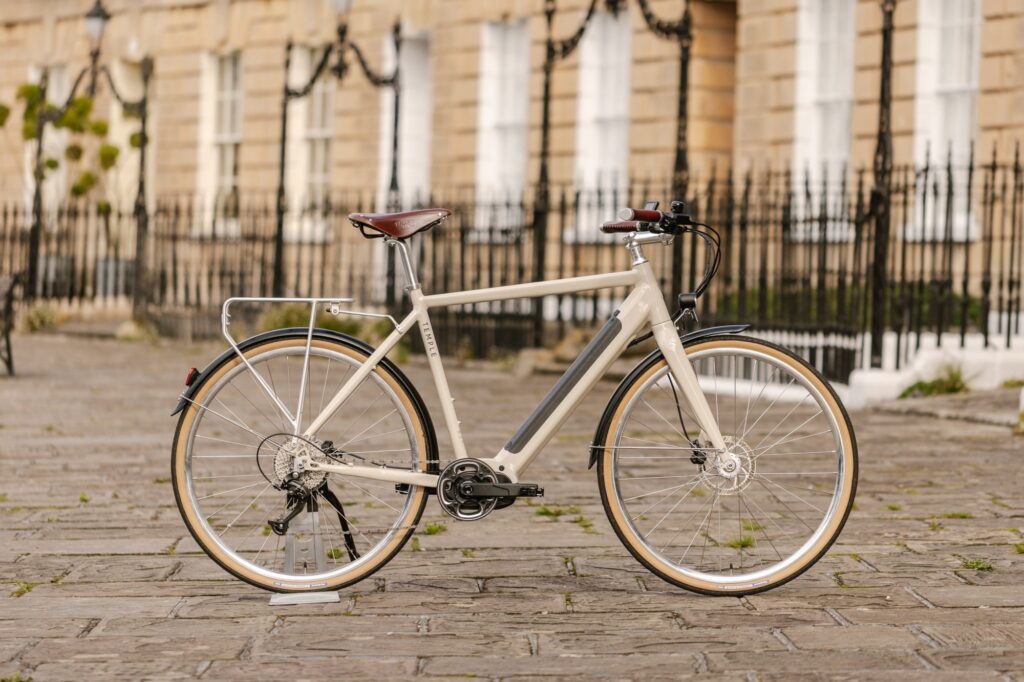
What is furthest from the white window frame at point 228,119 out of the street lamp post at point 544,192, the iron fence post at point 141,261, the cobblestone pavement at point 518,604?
the cobblestone pavement at point 518,604

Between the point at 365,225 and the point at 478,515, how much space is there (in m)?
0.92

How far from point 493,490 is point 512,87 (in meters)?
17.7

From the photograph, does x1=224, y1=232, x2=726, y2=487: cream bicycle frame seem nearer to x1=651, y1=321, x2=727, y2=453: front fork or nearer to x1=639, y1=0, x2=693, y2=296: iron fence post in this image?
x1=651, y1=321, x2=727, y2=453: front fork

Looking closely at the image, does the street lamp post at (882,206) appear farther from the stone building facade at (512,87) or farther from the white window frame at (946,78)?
the white window frame at (946,78)

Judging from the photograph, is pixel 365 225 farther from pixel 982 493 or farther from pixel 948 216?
pixel 948 216

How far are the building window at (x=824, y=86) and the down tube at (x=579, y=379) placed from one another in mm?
13074

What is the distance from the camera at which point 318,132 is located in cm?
2595

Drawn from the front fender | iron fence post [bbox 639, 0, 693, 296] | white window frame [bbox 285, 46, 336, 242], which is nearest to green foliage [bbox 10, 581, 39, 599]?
the front fender

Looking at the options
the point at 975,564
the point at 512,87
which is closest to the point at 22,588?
the point at 975,564

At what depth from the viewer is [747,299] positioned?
1538cm

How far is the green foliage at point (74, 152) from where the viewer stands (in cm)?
2738

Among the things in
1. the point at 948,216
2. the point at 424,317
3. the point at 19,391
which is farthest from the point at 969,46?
the point at 424,317

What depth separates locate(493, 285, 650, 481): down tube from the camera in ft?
19.1

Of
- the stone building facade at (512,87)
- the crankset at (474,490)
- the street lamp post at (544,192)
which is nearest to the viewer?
the crankset at (474,490)
